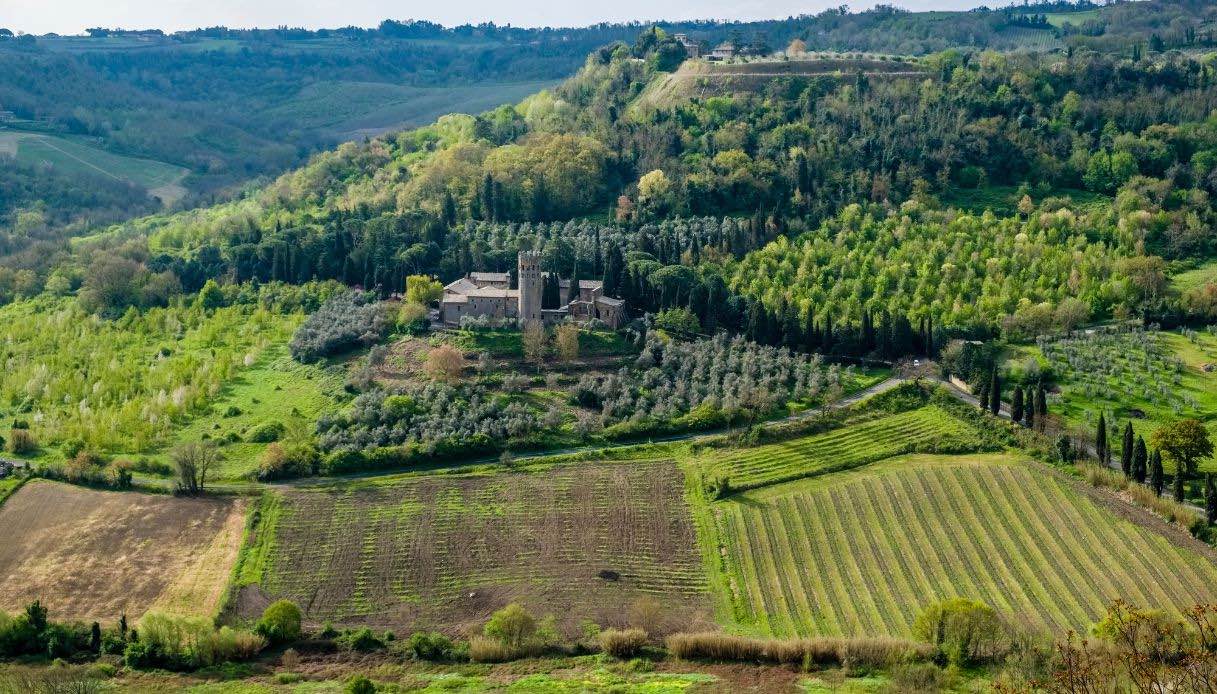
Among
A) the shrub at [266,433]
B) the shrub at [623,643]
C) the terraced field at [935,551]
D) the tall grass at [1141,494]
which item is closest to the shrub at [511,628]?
the shrub at [623,643]

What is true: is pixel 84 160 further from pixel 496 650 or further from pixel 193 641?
pixel 496 650


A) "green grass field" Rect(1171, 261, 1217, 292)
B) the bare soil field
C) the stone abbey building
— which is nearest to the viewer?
the bare soil field

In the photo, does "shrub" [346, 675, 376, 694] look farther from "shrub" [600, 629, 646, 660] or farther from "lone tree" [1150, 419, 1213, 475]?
"lone tree" [1150, 419, 1213, 475]

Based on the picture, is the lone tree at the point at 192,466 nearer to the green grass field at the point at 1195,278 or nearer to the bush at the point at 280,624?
the bush at the point at 280,624

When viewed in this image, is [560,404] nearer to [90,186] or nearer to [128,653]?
[128,653]

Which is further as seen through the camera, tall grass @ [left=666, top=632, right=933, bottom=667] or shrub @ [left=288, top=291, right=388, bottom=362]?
shrub @ [left=288, top=291, right=388, bottom=362]

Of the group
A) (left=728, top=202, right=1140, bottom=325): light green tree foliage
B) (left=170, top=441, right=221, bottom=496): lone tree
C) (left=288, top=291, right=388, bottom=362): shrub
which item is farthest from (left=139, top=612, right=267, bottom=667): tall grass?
(left=728, top=202, right=1140, bottom=325): light green tree foliage
